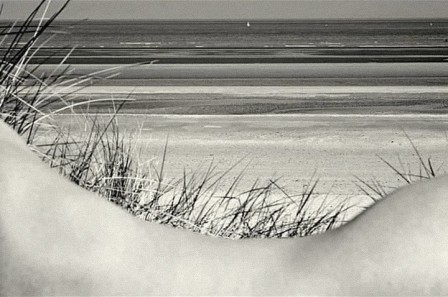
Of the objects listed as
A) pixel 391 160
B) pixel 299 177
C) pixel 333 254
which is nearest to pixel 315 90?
pixel 391 160

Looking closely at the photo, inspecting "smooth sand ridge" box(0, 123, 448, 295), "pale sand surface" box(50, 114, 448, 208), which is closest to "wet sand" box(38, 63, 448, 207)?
"pale sand surface" box(50, 114, 448, 208)

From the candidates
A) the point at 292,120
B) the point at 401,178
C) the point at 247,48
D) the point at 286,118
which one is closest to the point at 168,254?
the point at 401,178

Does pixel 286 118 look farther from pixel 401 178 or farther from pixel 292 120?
pixel 401 178

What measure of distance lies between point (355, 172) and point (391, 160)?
1.05m

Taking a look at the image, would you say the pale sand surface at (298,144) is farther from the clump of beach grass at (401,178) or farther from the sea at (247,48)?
the sea at (247,48)

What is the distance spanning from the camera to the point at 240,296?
3.84ft

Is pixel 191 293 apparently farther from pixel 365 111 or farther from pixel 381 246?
pixel 365 111

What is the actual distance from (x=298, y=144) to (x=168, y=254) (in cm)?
878

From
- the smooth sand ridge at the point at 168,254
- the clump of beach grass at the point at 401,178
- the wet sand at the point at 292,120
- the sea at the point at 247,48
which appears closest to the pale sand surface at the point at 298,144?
the wet sand at the point at 292,120

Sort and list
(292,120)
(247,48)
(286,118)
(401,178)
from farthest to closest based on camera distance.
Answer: (247,48)
(286,118)
(292,120)
(401,178)

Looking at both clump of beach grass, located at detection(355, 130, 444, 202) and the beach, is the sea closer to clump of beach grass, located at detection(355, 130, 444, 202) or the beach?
clump of beach grass, located at detection(355, 130, 444, 202)

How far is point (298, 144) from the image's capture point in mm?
9906

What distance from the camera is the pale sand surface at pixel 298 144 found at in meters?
7.84

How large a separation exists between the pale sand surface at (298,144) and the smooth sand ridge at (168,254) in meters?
5.04
